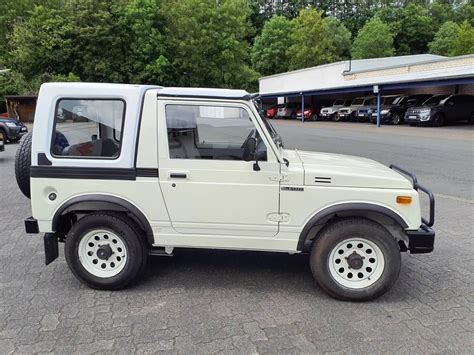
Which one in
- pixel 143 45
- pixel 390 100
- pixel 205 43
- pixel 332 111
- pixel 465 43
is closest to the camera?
pixel 390 100

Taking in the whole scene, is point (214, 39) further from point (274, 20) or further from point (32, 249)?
point (32, 249)

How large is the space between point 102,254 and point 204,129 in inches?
60.9

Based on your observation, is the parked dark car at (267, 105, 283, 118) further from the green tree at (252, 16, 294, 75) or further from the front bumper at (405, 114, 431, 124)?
the front bumper at (405, 114, 431, 124)

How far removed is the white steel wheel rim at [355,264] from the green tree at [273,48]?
2113 inches

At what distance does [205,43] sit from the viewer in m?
36.1

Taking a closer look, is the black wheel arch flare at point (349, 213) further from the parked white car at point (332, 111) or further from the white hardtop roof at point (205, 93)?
the parked white car at point (332, 111)

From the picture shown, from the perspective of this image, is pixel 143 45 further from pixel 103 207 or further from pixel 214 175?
pixel 214 175

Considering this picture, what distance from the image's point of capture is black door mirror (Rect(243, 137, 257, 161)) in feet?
11.6

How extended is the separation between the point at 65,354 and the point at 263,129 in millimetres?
2388

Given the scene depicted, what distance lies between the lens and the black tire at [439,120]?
24391 mm

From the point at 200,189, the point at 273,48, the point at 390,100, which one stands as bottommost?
the point at 200,189

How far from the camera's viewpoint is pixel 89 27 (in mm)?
34156

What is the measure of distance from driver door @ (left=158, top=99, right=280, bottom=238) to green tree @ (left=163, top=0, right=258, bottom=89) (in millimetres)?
33217

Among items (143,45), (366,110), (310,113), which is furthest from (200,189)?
(143,45)
